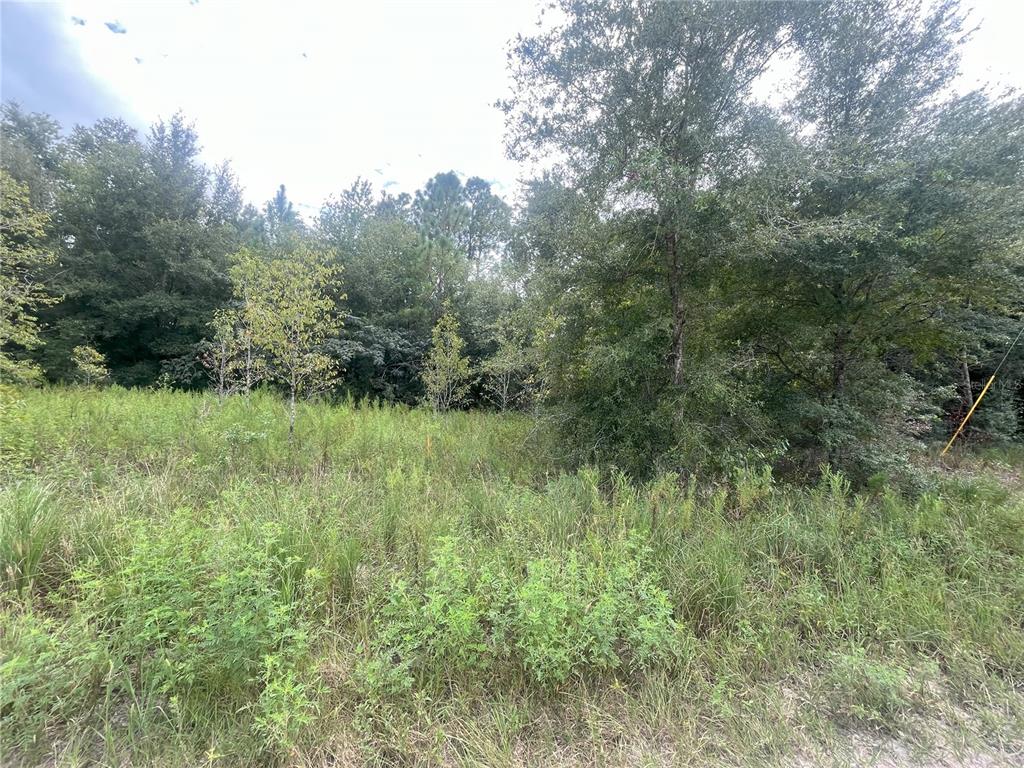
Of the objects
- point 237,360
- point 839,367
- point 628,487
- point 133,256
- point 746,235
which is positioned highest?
point 133,256

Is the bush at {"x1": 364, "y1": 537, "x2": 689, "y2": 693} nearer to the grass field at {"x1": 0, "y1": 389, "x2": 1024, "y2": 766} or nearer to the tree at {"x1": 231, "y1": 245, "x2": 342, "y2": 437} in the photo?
the grass field at {"x1": 0, "y1": 389, "x2": 1024, "y2": 766}

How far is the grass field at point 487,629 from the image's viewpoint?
154cm

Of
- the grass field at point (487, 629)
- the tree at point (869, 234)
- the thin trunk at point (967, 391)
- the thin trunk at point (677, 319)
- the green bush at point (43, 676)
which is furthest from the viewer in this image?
the thin trunk at point (967, 391)

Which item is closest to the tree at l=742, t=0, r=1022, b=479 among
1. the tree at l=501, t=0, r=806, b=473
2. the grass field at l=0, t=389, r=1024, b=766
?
the tree at l=501, t=0, r=806, b=473

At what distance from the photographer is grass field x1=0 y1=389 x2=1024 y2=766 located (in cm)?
154

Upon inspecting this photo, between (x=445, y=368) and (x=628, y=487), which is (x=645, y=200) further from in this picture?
(x=445, y=368)

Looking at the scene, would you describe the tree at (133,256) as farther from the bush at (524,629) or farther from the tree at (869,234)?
the tree at (869,234)

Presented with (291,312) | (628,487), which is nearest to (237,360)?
(291,312)

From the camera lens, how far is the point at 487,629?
2.06 m

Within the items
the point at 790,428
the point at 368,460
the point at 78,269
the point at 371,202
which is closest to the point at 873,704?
the point at 790,428

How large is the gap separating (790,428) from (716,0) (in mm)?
5115

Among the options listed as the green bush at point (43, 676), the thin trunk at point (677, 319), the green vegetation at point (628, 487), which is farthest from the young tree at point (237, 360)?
the thin trunk at point (677, 319)

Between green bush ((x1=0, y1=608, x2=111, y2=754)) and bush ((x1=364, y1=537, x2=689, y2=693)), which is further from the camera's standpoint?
bush ((x1=364, y1=537, x2=689, y2=693))

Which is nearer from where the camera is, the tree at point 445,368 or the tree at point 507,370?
the tree at point 507,370
